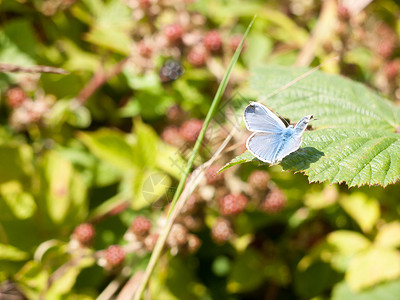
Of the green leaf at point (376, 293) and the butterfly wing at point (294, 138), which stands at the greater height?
the butterfly wing at point (294, 138)

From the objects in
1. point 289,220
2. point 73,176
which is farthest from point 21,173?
point 289,220

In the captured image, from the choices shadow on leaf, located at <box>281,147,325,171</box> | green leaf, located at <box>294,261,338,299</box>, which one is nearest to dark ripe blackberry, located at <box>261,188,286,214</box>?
green leaf, located at <box>294,261,338,299</box>

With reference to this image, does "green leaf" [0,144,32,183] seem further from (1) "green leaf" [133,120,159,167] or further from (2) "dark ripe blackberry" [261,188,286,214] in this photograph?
(2) "dark ripe blackberry" [261,188,286,214]

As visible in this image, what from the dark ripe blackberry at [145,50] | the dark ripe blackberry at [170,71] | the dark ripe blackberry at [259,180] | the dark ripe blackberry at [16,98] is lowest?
the dark ripe blackberry at [259,180]

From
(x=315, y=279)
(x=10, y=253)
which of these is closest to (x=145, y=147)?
(x=10, y=253)

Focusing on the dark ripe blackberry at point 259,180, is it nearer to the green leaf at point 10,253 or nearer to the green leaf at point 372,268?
the green leaf at point 372,268

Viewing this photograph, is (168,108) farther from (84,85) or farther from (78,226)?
(78,226)

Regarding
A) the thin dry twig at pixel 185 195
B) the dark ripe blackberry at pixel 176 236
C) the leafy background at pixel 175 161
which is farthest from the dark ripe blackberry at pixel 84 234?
the thin dry twig at pixel 185 195
